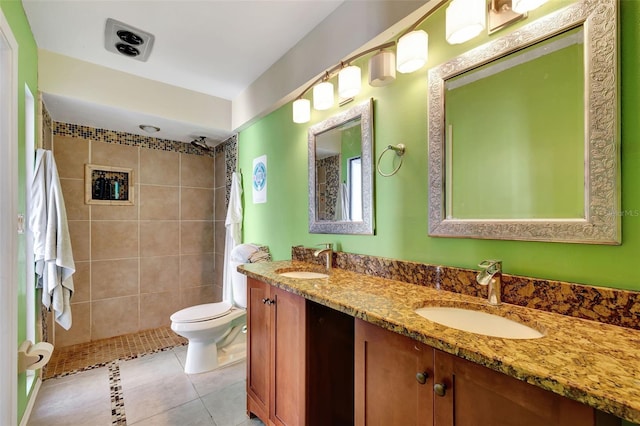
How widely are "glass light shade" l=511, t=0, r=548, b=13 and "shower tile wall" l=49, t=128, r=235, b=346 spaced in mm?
2812

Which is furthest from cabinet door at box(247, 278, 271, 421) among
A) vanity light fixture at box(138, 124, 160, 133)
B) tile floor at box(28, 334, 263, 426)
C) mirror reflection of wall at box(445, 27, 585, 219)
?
vanity light fixture at box(138, 124, 160, 133)

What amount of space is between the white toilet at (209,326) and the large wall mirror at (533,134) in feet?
5.47

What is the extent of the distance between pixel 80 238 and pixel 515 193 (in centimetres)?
336

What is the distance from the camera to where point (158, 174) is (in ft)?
9.87

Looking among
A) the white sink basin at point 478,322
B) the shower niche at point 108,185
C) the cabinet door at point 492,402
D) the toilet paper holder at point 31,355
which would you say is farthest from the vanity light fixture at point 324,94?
the shower niche at point 108,185

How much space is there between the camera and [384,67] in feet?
4.31

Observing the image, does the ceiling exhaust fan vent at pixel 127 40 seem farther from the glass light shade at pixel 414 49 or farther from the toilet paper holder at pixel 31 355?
the toilet paper holder at pixel 31 355

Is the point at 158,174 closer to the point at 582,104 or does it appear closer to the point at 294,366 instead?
the point at 294,366

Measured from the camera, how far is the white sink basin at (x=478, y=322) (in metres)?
0.89

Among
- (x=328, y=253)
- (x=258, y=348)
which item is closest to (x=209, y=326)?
(x=258, y=348)

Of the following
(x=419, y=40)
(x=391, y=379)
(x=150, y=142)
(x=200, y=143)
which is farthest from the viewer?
(x=200, y=143)

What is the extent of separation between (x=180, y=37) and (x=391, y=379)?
223 cm

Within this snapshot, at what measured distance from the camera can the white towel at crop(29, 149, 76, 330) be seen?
1836 mm

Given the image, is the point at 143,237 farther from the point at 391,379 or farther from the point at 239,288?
the point at 391,379
